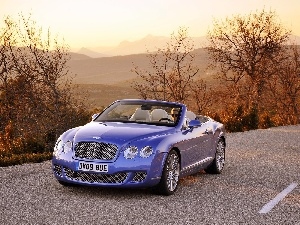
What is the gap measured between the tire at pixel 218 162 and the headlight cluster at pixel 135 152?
314 cm

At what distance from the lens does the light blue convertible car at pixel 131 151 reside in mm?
8391

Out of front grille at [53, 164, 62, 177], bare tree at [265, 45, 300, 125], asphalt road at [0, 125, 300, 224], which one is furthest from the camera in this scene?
bare tree at [265, 45, 300, 125]

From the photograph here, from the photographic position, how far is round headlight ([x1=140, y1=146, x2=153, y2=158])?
845 cm

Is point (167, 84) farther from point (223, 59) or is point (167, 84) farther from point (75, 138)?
point (75, 138)

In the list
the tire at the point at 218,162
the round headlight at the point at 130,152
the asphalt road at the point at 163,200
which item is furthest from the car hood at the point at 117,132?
the tire at the point at 218,162

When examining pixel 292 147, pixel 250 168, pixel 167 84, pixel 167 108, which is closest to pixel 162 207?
pixel 167 108

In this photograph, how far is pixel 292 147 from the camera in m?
18.0

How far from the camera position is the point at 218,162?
1162 centimetres

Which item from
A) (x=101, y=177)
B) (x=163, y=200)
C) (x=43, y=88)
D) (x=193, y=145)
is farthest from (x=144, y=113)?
(x=43, y=88)

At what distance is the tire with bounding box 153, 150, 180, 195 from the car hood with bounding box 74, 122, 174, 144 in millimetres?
436

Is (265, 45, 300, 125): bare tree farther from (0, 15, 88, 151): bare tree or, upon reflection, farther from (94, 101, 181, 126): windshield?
(94, 101, 181, 126): windshield

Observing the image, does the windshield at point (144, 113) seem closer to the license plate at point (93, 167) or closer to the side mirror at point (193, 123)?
the side mirror at point (193, 123)

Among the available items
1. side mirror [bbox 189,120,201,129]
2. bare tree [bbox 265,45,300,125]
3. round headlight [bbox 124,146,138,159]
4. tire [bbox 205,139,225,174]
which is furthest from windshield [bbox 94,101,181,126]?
bare tree [bbox 265,45,300,125]

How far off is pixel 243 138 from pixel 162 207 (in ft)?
43.0
